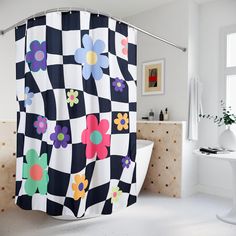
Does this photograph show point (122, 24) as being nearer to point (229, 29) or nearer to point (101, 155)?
point (101, 155)

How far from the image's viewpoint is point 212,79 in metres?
3.47

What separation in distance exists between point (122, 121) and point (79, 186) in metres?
0.64

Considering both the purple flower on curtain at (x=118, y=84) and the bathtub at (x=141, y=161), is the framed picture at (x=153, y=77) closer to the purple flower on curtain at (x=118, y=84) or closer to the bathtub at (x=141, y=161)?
the bathtub at (x=141, y=161)

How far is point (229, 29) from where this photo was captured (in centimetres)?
333

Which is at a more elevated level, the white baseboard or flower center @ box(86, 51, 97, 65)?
flower center @ box(86, 51, 97, 65)

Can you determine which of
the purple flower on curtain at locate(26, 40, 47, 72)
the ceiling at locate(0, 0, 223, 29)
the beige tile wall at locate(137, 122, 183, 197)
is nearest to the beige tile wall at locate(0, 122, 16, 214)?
the purple flower on curtain at locate(26, 40, 47, 72)

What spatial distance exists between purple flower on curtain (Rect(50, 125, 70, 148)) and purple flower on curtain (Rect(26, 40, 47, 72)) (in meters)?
0.49

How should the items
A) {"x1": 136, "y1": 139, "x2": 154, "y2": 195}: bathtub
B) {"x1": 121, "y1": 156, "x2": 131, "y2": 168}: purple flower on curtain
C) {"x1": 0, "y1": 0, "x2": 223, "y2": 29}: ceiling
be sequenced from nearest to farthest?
{"x1": 121, "y1": 156, "x2": 131, "y2": 168}: purple flower on curtain
{"x1": 0, "y1": 0, "x2": 223, "y2": 29}: ceiling
{"x1": 136, "y1": 139, "x2": 154, "y2": 195}: bathtub

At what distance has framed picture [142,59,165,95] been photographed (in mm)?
3658

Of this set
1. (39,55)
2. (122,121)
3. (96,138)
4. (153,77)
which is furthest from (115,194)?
(153,77)

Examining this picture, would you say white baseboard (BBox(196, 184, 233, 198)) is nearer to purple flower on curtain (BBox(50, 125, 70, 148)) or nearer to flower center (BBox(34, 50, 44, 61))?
purple flower on curtain (BBox(50, 125, 70, 148))

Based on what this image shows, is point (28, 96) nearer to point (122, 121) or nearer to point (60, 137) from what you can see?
point (60, 137)

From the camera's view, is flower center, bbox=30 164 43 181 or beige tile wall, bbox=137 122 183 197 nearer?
flower center, bbox=30 164 43 181

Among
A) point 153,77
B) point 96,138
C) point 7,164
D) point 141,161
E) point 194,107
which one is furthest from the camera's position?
point 153,77
